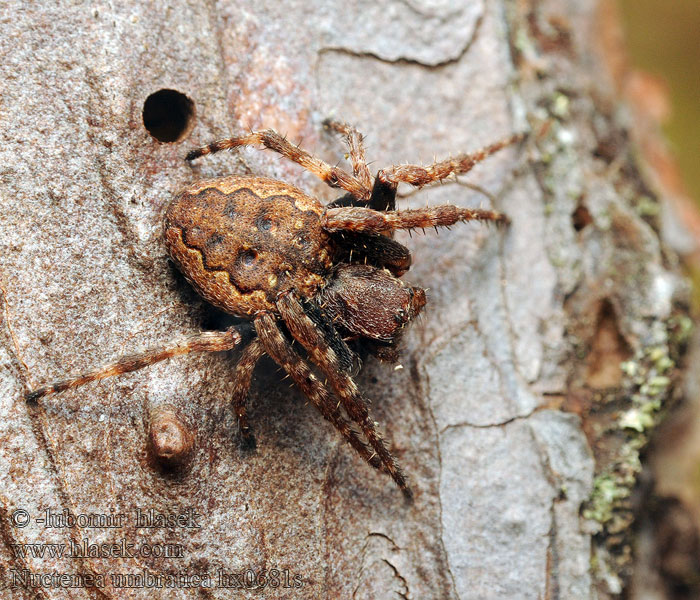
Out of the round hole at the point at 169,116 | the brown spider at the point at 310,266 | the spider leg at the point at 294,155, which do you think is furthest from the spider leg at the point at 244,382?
the round hole at the point at 169,116

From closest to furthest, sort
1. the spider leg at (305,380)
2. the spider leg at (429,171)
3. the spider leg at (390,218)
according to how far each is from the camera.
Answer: the spider leg at (305,380) → the spider leg at (390,218) → the spider leg at (429,171)

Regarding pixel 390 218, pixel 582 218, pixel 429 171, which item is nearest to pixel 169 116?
pixel 390 218

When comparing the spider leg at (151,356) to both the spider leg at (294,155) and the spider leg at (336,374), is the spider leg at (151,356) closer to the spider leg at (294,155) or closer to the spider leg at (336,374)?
the spider leg at (336,374)

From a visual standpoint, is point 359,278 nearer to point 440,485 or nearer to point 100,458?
point 440,485

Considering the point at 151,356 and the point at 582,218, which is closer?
the point at 151,356

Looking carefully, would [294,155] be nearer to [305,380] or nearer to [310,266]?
[310,266]

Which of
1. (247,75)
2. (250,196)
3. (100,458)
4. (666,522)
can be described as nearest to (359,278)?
(250,196)

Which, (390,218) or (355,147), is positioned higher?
(355,147)
